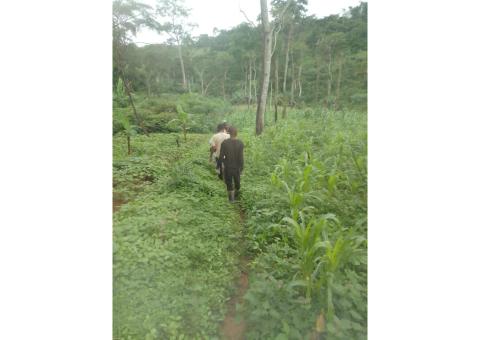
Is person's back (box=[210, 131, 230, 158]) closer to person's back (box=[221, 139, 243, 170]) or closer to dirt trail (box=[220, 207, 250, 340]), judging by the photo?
→ person's back (box=[221, 139, 243, 170])

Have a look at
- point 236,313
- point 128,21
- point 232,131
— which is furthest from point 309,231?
point 128,21

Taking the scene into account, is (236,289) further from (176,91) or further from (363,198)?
(176,91)

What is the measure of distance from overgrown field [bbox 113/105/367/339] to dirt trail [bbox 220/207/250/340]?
52mm

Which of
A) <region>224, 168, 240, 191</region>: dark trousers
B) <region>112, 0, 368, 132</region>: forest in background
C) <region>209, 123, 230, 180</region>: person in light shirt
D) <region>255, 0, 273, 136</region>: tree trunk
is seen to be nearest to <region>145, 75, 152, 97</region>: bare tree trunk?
<region>112, 0, 368, 132</region>: forest in background

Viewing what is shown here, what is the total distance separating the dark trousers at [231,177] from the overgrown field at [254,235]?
0.26ft

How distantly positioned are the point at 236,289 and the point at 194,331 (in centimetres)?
46

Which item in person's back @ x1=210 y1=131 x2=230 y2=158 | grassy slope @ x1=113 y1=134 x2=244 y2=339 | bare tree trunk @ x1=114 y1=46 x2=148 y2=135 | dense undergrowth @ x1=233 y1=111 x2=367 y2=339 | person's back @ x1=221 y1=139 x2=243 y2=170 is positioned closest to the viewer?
dense undergrowth @ x1=233 y1=111 x2=367 y2=339

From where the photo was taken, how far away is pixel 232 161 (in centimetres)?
299

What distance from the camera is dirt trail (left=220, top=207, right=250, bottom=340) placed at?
190 centimetres

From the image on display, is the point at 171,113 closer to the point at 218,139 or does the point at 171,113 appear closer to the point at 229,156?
the point at 218,139

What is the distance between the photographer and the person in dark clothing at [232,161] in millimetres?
2951

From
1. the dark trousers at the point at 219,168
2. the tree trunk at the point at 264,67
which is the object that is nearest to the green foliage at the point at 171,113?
the dark trousers at the point at 219,168

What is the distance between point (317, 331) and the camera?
1.78 meters
